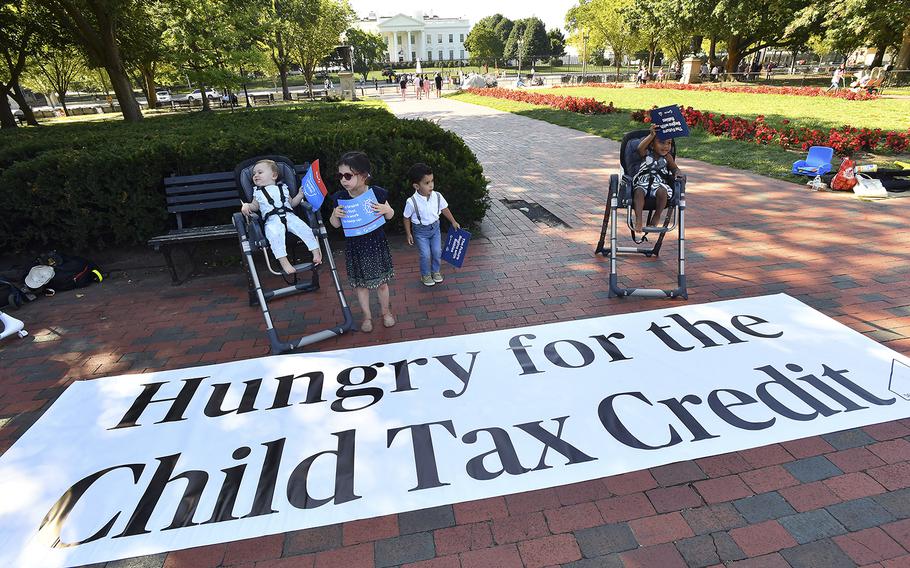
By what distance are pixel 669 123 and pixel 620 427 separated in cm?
281

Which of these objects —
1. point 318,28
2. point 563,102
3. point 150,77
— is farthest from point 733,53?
point 150,77

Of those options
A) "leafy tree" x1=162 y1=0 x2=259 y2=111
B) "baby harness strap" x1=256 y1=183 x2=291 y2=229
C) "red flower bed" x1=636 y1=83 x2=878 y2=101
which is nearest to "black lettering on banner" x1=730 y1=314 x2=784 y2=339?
"baby harness strap" x1=256 y1=183 x2=291 y2=229

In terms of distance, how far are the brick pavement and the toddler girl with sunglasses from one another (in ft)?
1.06

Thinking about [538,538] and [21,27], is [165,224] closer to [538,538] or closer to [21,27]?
[538,538]

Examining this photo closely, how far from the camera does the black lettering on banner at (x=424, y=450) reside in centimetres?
259

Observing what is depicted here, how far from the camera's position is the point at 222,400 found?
3324 mm

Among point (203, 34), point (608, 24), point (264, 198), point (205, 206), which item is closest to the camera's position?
point (264, 198)

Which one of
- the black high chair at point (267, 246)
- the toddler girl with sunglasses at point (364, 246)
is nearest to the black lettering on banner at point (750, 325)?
the toddler girl with sunglasses at point (364, 246)

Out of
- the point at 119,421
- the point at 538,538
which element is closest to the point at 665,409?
the point at 538,538

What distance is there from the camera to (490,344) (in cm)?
380

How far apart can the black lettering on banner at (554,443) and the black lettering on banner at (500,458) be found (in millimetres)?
112

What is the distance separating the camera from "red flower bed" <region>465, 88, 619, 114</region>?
58.6ft

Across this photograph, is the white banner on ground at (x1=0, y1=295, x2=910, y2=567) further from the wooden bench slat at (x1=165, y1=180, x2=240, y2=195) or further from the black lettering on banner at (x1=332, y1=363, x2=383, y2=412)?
the wooden bench slat at (x1=165, y1=180, x2=240, y2=195)

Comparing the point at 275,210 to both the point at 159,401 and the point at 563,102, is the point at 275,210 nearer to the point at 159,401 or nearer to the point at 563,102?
the point at 159,401
